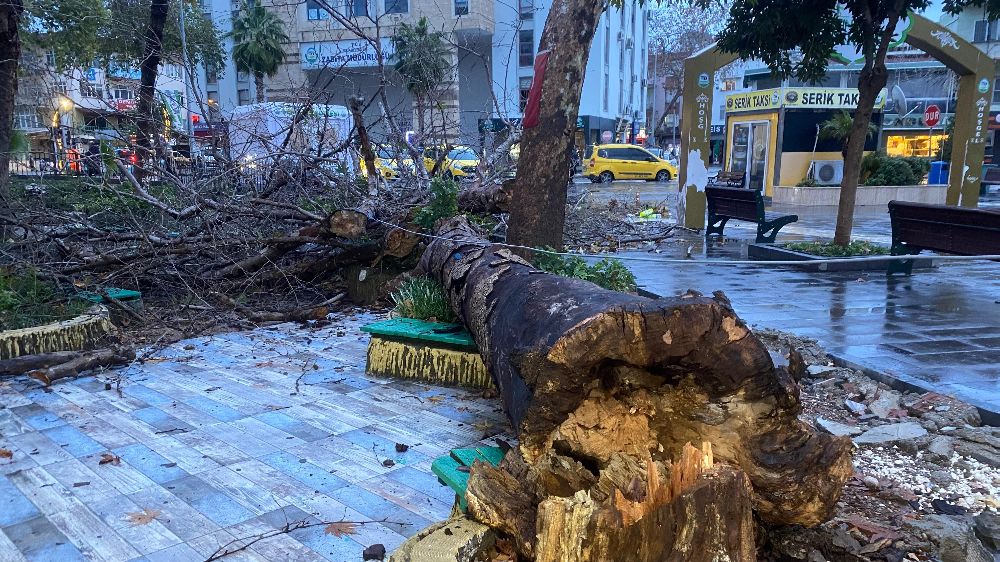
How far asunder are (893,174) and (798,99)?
11.2 ft

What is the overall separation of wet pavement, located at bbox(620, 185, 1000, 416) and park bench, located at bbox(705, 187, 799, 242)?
1.70 feet

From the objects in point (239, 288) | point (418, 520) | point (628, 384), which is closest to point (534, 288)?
point (628, 384)

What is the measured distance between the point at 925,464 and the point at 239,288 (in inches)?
235

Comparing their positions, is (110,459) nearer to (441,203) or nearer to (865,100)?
(441,203)

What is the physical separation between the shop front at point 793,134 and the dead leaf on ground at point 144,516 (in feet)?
Result: 62.7

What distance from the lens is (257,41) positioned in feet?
105

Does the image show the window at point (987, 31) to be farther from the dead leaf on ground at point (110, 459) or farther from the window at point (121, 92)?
the dead leaf on ground at point (110, 459)

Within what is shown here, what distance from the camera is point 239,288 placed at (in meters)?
6.82

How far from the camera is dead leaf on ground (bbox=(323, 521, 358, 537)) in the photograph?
103 inches

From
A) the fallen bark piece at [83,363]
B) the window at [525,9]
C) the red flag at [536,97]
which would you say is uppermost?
the window at [525,9]

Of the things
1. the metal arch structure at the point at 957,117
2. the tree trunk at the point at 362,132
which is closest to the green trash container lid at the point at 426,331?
the tree trunk at the point at 362,132

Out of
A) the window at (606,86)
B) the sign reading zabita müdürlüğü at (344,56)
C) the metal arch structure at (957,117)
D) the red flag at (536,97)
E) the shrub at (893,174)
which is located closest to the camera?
the red flag at (536,97)

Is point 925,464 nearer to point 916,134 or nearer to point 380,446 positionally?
point 380,446

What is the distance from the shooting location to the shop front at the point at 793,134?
64.1ft
